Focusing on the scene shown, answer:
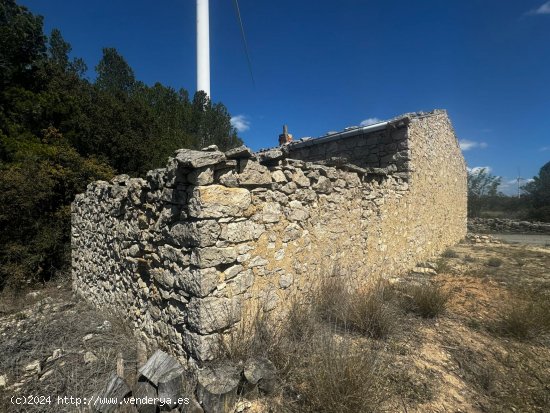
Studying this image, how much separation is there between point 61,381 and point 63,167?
816cm

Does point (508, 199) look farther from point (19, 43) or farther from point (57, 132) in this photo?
point (19, 43)

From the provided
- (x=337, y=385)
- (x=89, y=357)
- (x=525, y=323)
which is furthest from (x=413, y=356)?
(x=89, y=357)

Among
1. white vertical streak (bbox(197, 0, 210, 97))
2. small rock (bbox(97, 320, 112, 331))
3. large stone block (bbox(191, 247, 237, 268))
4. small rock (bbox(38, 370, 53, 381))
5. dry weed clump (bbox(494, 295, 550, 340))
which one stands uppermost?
white vertical streak (bbox(197, 0, 210, 97))

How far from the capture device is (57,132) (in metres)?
12.2

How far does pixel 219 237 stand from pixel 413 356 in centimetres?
248

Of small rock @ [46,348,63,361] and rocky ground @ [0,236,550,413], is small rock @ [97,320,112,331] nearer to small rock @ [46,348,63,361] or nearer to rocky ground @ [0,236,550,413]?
rocky ground @ [0,236,550,413]

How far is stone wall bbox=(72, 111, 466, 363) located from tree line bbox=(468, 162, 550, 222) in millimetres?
23137

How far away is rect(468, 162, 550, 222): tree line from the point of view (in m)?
22.8

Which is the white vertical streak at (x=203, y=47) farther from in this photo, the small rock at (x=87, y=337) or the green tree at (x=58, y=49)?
the small rock at (x=87, y=337)

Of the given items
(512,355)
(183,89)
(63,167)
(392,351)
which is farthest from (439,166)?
(183,89)

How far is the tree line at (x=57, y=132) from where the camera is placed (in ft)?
24.6

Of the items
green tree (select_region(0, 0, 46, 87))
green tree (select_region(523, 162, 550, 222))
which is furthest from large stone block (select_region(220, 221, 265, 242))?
green tree (select_region(523, 162, 550, 222))

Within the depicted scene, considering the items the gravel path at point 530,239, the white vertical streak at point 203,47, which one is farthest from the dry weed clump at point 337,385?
the white vertical streak at point 203,47

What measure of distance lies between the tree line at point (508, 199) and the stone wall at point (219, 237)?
23.1 meters
